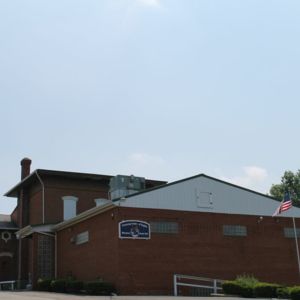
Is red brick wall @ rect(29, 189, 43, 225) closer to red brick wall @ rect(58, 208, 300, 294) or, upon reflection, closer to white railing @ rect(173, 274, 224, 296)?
red brick wall @ rect(58, 208, 300, 294)

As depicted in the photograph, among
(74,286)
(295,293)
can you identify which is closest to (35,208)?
(74,286)

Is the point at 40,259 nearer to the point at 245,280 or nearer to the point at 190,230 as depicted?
the point at 190,230

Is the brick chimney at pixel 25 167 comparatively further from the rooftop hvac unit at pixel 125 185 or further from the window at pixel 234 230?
the window at pixel 234 230

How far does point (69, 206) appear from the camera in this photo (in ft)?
135

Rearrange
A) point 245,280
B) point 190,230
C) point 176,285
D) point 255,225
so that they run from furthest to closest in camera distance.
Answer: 1. point 255,225
2. point 190,230
3. point 176,285
4. point 245,280

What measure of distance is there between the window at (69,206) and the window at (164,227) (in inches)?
525

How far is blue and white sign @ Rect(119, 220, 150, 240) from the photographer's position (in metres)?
28.0

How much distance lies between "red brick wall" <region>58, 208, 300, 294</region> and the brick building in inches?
2.0

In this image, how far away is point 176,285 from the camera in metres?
28.1

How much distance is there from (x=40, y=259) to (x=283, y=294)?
17.8m

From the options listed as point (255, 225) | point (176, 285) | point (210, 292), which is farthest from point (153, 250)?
point (255, 225)

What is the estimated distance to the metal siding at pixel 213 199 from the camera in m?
29.4

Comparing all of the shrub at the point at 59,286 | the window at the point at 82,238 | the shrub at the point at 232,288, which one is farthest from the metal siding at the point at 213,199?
the shrub at the point at 232,288

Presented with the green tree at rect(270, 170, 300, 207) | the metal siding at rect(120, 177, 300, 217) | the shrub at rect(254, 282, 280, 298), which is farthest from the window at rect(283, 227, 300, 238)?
the green tree at rect(270, 170, 300, 207)
